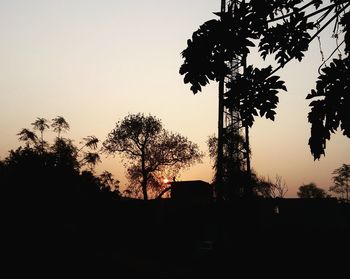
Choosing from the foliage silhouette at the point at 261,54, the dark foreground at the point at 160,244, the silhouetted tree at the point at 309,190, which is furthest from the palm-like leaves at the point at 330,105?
the silhouetted tree at the point at 309,190

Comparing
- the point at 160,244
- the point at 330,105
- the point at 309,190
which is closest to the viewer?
the point at 330,105

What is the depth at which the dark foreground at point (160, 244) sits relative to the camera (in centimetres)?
→ 1471

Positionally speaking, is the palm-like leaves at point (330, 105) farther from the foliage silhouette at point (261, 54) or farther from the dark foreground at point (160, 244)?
the dark foreground at point (160, 244)

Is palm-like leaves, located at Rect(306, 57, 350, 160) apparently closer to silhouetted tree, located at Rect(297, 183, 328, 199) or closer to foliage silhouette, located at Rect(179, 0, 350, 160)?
foliage silhouette, located at Rect(179, 0, 350, 160)

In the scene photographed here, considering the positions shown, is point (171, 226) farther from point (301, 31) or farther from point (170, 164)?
point (170, 164)

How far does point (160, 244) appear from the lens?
2212cm

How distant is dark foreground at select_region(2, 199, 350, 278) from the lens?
579 inches

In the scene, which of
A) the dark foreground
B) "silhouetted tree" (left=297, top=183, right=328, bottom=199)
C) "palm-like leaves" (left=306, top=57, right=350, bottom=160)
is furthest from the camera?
"silhouetted tree" (left=297, top=183, right=328, bottom=199)

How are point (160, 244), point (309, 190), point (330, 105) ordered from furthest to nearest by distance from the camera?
point (309, 190) < point (160, 244) < point (330, 105)

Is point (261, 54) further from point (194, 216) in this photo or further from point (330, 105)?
point (194, 216)

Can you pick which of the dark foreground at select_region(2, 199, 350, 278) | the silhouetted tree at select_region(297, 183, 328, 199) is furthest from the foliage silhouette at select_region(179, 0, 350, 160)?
the silhouetted tree at select_region(297, 183, 328, 199)

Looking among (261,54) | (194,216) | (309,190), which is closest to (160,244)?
(194,216)

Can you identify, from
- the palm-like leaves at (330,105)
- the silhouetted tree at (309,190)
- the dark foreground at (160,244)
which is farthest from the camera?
the silhouetted tree at (309,190)

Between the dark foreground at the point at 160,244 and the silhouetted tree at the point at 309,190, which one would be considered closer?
the dark foreground at the point at 160,244
